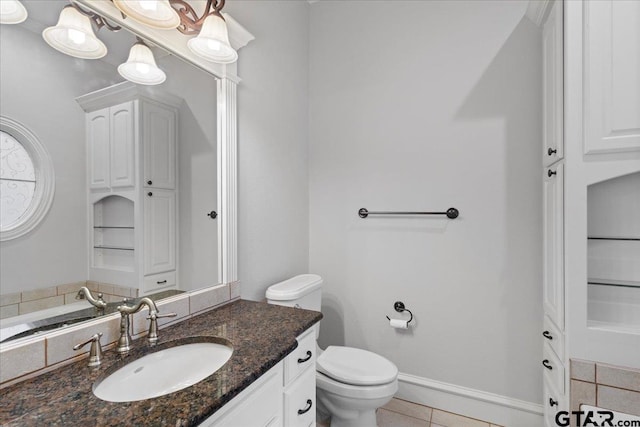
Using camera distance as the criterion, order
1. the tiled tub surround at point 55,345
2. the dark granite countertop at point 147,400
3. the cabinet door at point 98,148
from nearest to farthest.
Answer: the dark granite countertop at point 147,400 → the tiled tub surround at point 55,345 → the cabinet door at point 98,148

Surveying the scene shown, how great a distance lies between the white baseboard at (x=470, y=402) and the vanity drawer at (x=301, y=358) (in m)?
1.07

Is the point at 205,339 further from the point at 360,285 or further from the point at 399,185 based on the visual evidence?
the point at 399,185

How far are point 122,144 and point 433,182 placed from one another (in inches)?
66.4

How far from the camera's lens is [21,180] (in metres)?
0.86

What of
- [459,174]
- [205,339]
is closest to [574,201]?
[459,174]

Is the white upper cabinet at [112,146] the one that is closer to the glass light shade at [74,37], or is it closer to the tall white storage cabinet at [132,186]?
the tall white storage cabinet at [132,186]

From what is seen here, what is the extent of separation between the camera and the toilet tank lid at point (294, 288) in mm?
1641

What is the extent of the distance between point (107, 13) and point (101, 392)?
121cm

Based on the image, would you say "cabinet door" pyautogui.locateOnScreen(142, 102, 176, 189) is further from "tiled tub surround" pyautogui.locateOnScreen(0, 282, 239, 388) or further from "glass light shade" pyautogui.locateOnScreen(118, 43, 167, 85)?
"tiled tub surround" pyautogui.locateOnScreen(0, 282, 239, 388)

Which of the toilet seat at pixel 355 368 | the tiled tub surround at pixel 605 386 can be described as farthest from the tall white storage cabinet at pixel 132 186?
the tiled tub surround at pixel 605 386

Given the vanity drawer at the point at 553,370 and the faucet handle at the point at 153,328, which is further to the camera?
the vanity drawer at the point at 553,370

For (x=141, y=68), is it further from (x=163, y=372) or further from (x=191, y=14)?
(x=163, y=372)

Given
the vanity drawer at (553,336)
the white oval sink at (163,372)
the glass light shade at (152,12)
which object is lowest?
the vanity drawer at (553,336)

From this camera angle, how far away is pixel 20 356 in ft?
2.60
